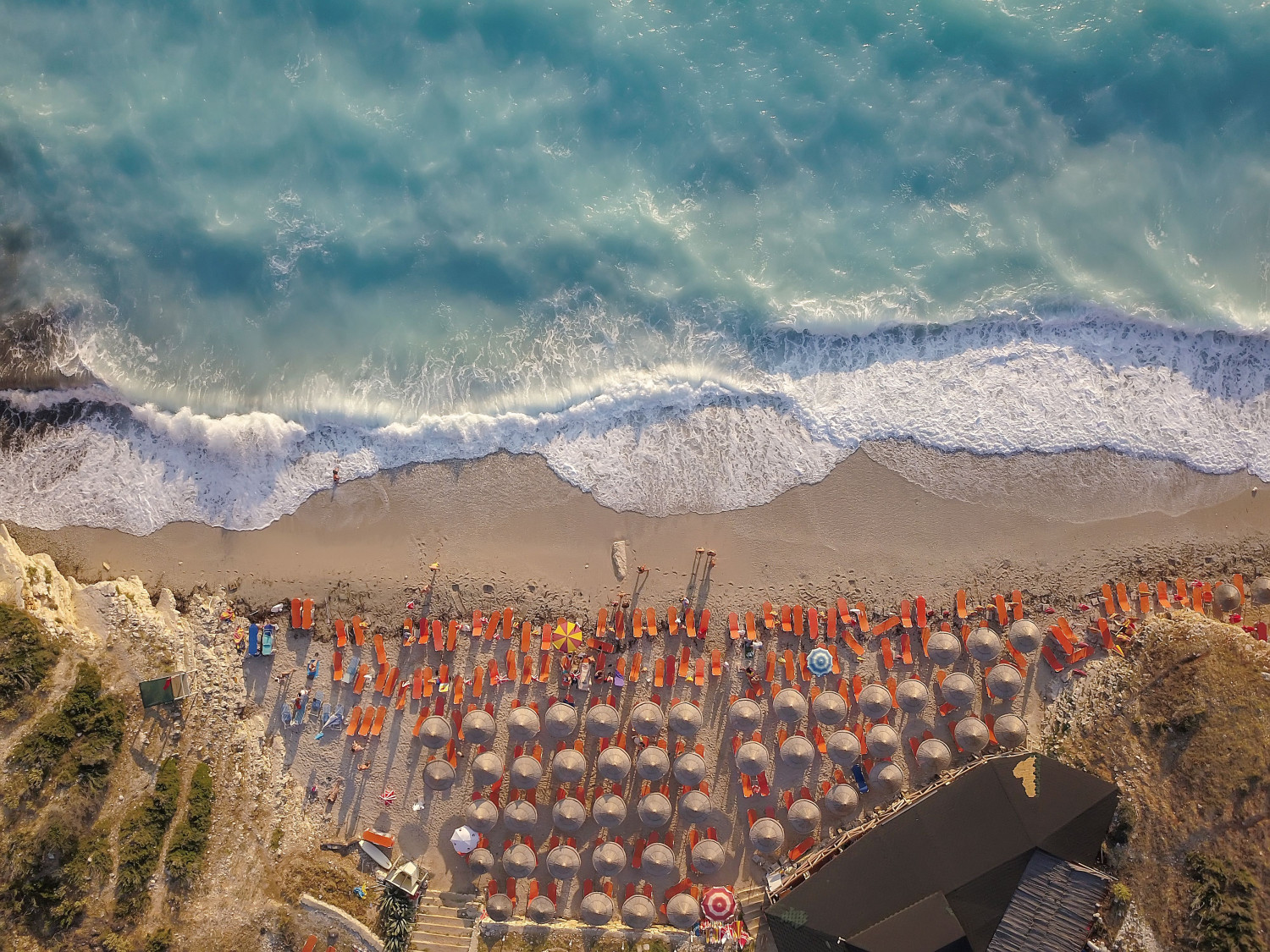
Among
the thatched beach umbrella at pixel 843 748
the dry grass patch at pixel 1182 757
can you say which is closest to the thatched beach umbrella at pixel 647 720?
the thatched beach umbrella at pixel 843 748

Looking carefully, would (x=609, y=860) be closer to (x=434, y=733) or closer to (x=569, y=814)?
(x=569, y=814)

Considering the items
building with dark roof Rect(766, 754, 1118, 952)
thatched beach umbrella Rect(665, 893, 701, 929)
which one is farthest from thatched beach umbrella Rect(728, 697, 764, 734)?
thatched beach umbrella Rect(665, 893, 701, 929)

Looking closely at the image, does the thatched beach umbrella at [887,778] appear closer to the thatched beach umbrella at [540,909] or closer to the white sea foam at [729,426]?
the white sea foam at [729,426]

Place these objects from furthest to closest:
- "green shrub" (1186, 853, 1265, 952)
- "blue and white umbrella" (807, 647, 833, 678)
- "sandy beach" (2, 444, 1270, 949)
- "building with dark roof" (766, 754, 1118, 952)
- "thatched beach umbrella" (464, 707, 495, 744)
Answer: "sandy beach" (2, 444, 1270, 949) < "blue and white umbrella" (807, 647, 833, 678) < "thatched beach umbrella" (464, 707, 495, 744) < "building with dark roof" (766, 754, 1118, 952) < "green shrub" (1186, 853, 1265, 952)

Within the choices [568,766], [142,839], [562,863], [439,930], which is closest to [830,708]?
[568,766]

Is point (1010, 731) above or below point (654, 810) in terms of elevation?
above

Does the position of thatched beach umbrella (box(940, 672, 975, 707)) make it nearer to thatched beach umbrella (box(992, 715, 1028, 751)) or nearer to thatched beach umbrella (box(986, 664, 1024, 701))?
thatched beach umbrella (box(986, 664, 1024, 701))
